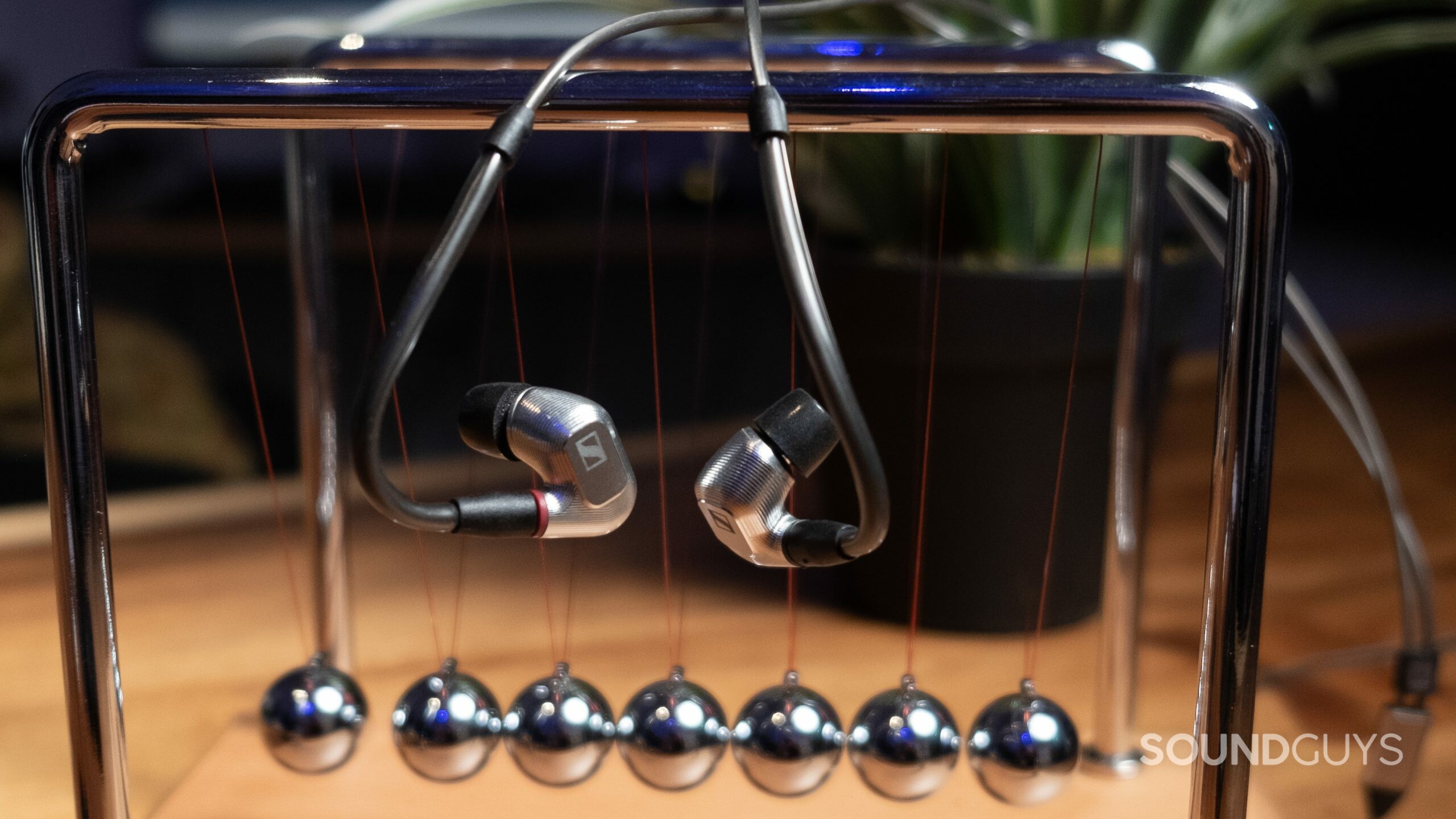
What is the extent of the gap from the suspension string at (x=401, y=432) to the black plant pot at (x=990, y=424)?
0.21 meters

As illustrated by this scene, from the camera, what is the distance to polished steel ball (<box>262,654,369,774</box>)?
1.27ft

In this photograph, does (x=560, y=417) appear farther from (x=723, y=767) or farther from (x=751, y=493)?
(x=723, y=767)

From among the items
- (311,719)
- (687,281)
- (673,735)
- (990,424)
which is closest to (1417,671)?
(990,424)

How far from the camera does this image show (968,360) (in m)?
0.54

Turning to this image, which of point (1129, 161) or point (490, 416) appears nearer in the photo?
point (490, 416)

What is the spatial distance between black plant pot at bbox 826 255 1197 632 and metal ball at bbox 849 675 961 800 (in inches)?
7.0

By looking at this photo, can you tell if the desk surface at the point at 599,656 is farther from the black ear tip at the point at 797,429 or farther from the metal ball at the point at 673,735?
the black ear tip at the point at 797,429

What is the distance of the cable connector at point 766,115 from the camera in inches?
9.9

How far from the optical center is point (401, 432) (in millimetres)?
355

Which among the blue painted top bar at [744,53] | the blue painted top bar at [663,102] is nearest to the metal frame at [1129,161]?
the blue painted top bar at [744,53]

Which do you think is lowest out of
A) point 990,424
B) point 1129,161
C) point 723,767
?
point 723,767

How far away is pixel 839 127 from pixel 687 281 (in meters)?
0.87

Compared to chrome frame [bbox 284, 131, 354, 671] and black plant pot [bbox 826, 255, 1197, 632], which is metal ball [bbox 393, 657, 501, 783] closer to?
chrome frame [bbox 284, 131, 354, 671]

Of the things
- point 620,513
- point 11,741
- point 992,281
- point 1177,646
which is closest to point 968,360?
point 992,281
